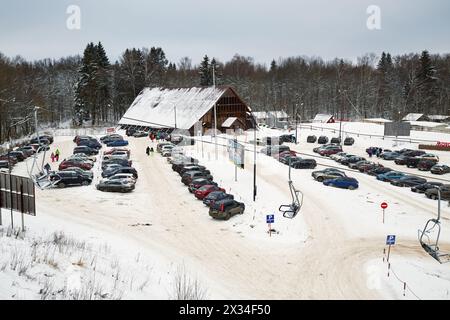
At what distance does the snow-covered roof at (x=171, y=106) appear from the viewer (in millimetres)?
68562

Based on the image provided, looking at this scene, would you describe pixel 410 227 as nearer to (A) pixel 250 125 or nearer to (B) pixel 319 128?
(A) pixel 250 125

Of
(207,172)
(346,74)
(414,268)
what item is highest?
(346,74)

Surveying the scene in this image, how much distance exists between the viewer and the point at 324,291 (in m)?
18.8

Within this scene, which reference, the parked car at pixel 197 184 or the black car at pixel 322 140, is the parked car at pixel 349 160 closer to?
the black car at pixel 322 140

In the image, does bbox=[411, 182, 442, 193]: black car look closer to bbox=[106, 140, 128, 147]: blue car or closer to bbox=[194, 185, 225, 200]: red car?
bbox=[194, 185, 225, 200]: red car

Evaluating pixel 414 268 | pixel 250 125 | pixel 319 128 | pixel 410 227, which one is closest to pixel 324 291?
pixel 414 268

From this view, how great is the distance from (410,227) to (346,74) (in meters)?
101

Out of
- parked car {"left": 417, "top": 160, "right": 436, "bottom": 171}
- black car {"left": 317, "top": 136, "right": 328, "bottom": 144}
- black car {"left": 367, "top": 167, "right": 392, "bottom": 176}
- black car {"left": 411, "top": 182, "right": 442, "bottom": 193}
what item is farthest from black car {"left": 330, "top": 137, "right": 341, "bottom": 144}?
black car {"left": 411, "top": 182, "right": 442, "bottom": 193}

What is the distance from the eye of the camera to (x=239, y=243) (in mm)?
24641

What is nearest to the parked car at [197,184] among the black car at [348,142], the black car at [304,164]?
the black car at [304,164]

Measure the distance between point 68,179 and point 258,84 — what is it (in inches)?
3517

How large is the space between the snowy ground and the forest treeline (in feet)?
166

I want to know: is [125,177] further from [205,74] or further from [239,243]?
[205,74]

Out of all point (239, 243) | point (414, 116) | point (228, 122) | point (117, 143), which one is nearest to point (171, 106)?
point (228, 122)
